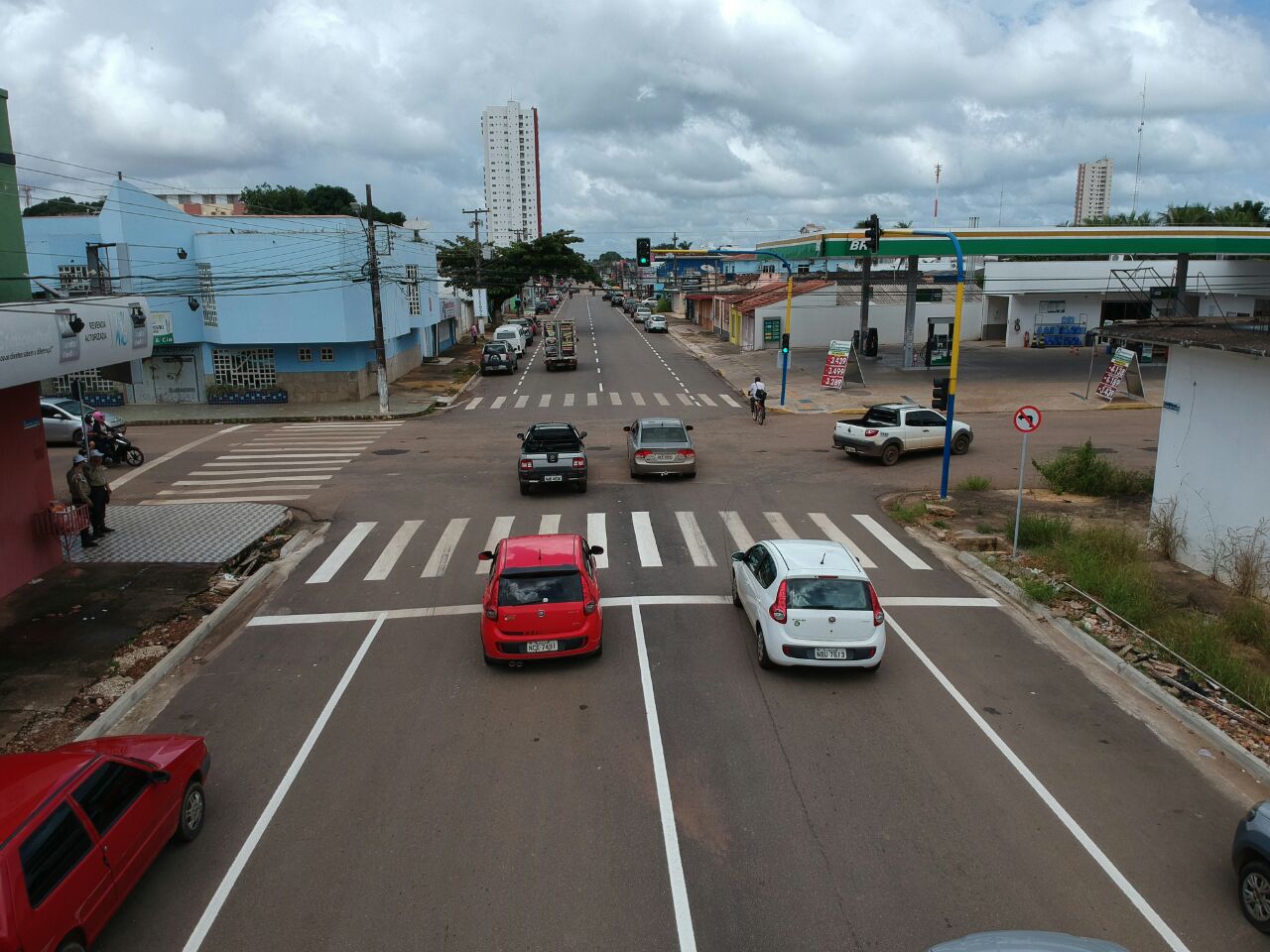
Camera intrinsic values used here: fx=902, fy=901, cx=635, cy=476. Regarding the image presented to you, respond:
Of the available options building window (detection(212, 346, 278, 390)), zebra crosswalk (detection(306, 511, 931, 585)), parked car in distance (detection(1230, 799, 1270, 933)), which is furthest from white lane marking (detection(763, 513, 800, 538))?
building window (detection(212, 346, 278, 390))

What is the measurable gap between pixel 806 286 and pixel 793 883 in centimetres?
5277

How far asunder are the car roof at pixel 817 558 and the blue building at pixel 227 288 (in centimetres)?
2861

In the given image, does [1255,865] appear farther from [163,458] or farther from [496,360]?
[496,360]

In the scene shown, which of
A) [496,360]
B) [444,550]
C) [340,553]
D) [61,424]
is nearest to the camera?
[444,550]

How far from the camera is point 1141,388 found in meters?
37.4

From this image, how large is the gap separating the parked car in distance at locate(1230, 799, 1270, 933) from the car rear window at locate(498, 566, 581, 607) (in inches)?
279

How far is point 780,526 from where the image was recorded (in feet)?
62.0

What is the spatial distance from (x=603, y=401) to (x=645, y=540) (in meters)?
22.2

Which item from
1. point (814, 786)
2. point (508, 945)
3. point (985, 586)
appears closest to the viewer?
point (508, 945)

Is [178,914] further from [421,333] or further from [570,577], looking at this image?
[421,333]

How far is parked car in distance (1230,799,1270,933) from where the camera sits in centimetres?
663

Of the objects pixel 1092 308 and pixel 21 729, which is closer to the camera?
pixel 21 729

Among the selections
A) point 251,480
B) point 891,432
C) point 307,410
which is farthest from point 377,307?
point 891,432

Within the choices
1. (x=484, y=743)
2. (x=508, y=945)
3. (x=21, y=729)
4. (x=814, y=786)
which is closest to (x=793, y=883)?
(x=814, y=786)
